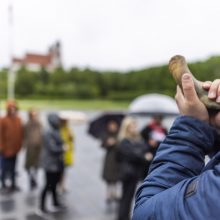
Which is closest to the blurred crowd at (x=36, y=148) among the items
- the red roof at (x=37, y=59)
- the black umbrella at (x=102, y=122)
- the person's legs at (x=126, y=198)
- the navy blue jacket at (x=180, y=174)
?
the black umbrella at (x=102, y=122)

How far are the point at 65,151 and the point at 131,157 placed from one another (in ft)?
5.74

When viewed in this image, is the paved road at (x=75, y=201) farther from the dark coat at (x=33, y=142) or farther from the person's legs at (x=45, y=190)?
the dark coat at (x=33, y=142)

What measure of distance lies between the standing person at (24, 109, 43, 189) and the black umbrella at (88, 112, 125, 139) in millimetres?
1236

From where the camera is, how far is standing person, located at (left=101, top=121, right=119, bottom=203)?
24.1ft

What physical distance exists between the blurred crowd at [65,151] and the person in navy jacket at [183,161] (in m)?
4.72

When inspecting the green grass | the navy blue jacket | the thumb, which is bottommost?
the green grass

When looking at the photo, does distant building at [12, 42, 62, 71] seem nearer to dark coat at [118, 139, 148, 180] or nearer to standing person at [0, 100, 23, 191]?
standing person at [0, 100, 23, 191]

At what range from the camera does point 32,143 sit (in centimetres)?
886

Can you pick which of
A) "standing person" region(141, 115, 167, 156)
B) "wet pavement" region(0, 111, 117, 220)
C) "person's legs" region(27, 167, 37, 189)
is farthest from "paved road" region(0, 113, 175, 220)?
"standing person" region(141, 115, 167, 156)

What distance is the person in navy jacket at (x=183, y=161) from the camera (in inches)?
42.3

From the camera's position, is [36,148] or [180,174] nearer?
[180,174]

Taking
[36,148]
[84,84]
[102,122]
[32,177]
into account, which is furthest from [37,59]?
[102,122]

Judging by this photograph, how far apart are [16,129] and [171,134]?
7442 millimetres

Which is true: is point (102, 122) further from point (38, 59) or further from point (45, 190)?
point (38, 59)
